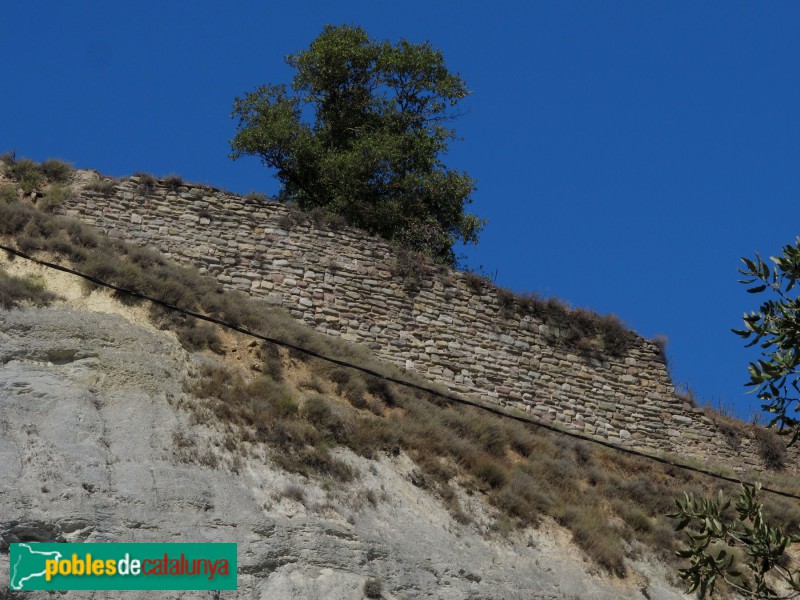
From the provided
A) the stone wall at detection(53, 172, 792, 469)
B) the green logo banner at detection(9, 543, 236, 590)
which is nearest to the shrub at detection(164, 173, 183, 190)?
the stone wall at detection(53, 172, 792, 469)

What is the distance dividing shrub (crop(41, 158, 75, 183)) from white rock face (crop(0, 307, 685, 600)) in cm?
600

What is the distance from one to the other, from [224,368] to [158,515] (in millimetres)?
3896

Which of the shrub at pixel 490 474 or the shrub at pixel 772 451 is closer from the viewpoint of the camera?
the shrub at pixel 490 474

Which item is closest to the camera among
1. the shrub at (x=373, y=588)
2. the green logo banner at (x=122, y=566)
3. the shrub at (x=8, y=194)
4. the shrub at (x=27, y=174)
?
the green logo banner at (x=122, y=566)

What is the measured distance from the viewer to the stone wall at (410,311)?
2186 centimetres

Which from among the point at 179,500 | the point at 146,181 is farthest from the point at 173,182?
the point at 179,500

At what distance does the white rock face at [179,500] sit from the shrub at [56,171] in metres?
6.00

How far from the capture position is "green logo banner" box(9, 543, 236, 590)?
474 inches

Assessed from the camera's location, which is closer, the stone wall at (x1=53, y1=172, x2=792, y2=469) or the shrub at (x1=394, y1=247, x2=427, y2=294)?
the stone wall at (x1=53, y1=172, x2=792, y2=469)

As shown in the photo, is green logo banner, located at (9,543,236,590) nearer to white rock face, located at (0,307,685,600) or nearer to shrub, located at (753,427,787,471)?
white rock face, located at (0,307,685,600)

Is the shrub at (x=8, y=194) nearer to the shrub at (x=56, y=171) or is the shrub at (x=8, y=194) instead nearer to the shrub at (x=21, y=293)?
the shrub at (x=56, y=171)

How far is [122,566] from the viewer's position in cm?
1252

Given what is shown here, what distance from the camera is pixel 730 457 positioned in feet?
76.9

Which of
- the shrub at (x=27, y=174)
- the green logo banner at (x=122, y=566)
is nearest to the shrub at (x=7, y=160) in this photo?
the shrub at (x=27, y=174)
